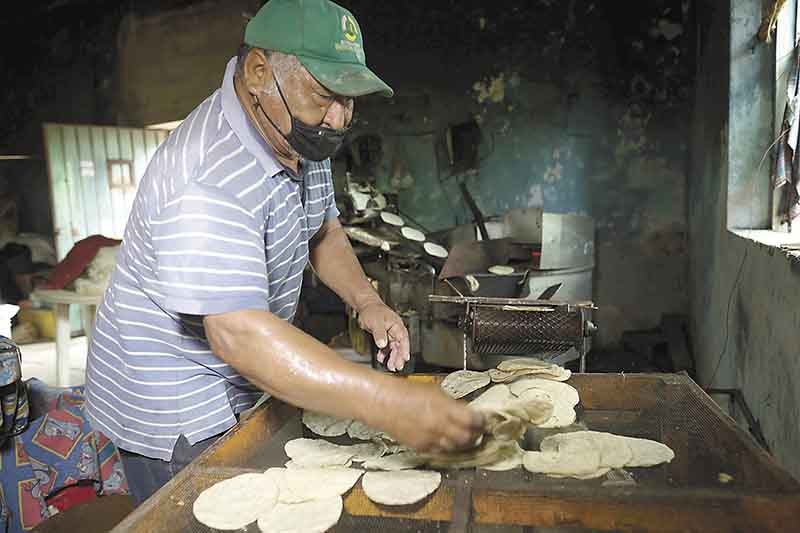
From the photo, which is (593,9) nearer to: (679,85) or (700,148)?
(679,85)

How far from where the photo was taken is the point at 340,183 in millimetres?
6891

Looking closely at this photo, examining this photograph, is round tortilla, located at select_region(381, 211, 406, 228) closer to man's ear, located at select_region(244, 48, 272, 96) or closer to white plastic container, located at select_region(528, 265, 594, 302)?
white plastic container, located at select_region(528, 265, 594, 302)

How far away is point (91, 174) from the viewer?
7.14m

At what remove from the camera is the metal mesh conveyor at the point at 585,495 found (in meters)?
1.23

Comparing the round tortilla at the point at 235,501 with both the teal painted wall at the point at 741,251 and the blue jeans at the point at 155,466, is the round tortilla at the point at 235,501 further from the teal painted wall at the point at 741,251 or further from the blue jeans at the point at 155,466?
the teal painted wall at the point at 741,251

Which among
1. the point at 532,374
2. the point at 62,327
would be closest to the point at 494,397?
the point at 532,374

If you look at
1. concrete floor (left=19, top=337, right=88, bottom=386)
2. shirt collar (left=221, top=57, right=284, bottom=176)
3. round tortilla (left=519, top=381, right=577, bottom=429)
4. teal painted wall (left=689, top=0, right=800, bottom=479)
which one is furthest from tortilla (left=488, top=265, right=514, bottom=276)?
concrete floor (left=19, top=337, right=88, bottom=386)

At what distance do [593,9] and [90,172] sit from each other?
19.2 feet

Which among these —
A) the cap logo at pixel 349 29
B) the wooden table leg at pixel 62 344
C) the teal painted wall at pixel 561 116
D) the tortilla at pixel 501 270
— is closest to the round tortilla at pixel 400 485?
the cap logo at pixel 349 29

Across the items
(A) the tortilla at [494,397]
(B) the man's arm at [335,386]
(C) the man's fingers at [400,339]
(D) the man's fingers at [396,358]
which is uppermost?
(B) the man's arm at [335,386]

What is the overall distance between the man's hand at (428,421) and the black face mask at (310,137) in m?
0.62

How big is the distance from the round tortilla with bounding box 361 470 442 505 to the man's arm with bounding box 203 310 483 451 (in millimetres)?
226

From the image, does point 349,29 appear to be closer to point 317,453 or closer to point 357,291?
point 357,291

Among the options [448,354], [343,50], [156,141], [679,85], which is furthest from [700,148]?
[156,141]
